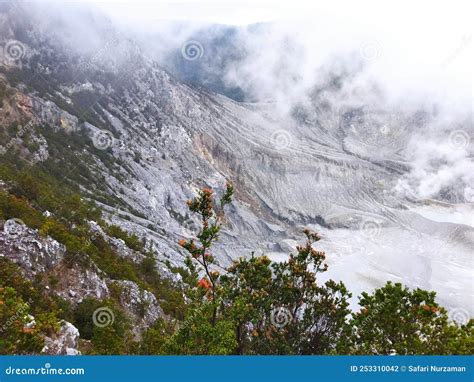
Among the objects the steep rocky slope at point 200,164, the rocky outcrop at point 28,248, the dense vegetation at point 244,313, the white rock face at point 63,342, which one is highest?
the steep rocky slope at point 200,164

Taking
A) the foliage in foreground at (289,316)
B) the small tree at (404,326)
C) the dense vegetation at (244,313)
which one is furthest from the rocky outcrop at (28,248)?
the small tree at (404,326)

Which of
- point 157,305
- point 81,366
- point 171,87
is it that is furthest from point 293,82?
point 81,366

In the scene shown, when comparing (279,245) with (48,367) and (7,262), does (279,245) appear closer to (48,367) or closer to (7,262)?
(7,262)

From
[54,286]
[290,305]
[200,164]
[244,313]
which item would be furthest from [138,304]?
[200,164]

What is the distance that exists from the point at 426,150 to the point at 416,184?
72.3 ft

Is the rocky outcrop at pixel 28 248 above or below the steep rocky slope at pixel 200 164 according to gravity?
below

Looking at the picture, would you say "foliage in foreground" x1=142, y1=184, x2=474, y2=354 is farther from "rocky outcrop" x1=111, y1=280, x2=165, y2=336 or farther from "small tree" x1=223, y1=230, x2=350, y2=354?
"rocky outcrop" x1=111, y1=280, x2=165, y2=336

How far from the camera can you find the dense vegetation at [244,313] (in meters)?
9.98

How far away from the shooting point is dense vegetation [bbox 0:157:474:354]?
9977 mm

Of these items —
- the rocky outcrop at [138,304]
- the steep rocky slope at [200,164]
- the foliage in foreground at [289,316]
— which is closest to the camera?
the foliage in foreground at [289,316]

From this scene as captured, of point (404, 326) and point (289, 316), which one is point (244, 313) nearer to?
point (289, 316)

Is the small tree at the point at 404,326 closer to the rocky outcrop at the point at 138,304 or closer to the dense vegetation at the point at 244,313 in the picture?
the dense vegetation at the point at 244,313

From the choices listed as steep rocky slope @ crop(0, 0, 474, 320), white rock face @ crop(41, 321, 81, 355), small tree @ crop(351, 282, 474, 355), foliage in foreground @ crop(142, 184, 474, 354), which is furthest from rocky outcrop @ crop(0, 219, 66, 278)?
steep rocky slope @ crop(0, 0, 474, 320)

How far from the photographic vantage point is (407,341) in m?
11.0
